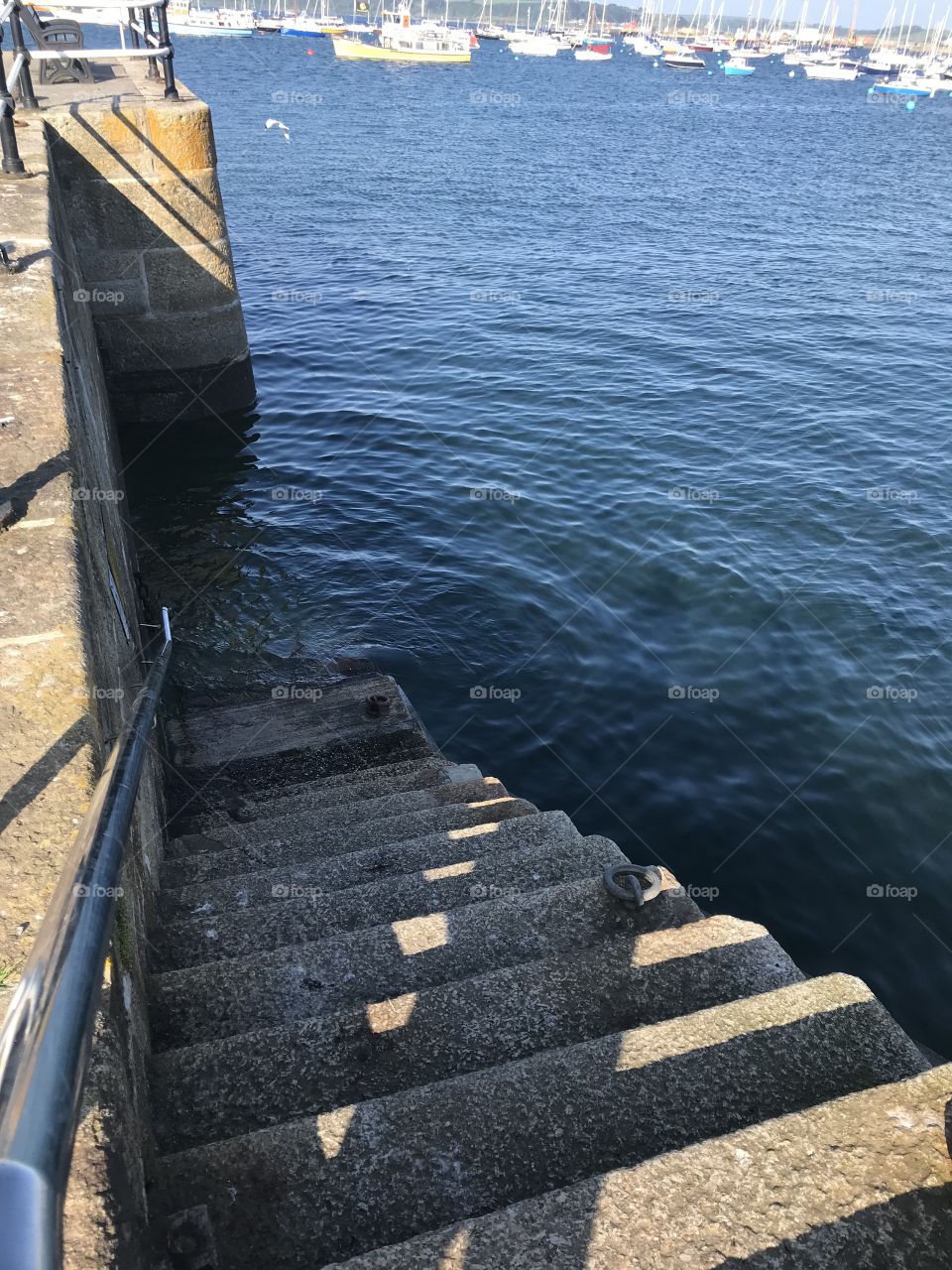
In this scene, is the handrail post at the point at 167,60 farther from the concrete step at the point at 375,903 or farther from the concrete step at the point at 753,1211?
the concrete step at the point at 753,1211

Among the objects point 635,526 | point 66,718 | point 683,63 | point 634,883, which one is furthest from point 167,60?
point 683,63

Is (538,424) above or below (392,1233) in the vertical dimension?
below

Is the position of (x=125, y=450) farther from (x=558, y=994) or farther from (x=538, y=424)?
(x=558, y=994)

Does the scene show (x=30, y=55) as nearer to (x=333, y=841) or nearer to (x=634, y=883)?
(x=333, y=841)

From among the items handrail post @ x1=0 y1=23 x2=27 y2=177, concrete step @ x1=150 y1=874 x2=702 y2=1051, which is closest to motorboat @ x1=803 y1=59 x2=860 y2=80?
handrail post @ x1=0 y1=23 x2=27 y2=177

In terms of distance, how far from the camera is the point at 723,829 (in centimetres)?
812

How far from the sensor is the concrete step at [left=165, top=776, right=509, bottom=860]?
556 cm

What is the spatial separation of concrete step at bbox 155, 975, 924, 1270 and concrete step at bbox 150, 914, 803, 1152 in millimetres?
262

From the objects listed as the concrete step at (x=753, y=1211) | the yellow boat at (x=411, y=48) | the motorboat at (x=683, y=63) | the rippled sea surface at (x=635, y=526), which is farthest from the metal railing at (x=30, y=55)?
the motorboat at (x=683, y=63)

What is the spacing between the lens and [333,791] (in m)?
6.75

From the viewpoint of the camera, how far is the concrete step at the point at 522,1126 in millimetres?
2332

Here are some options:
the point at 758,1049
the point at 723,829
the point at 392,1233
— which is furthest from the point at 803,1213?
the point at 723,829

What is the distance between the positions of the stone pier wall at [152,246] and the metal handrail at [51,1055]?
10296mm

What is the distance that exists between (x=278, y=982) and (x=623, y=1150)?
54.5 inches
